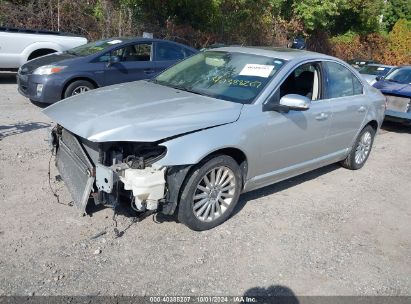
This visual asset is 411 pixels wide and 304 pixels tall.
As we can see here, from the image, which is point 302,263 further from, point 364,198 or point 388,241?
point 364,198

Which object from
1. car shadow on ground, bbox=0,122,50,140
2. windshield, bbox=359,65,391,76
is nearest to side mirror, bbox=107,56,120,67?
car shadow on ground, bbox=0,122,50,140

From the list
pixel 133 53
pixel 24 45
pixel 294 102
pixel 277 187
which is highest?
pixel 294 102

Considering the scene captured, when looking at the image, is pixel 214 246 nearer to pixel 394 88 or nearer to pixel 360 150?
pixel 360 150

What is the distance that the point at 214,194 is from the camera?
13.7 ft

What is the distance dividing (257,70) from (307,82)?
938mm

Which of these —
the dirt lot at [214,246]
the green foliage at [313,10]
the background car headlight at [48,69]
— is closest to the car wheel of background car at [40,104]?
the background car headlight at [48,69]

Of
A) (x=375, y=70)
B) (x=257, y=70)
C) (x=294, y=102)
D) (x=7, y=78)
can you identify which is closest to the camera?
(x=294, y=102)

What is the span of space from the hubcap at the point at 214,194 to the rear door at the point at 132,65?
481 cm

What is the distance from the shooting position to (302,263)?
12.7 feet

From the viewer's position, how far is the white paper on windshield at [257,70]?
465 cm

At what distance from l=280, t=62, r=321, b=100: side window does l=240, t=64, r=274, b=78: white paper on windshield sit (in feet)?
1.30

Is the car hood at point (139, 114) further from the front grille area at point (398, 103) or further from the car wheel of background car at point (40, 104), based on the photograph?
the front grille area at point (398, 103)

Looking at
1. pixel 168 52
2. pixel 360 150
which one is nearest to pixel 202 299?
pixel 360 150

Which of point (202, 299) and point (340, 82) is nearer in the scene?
point (202, 299)
